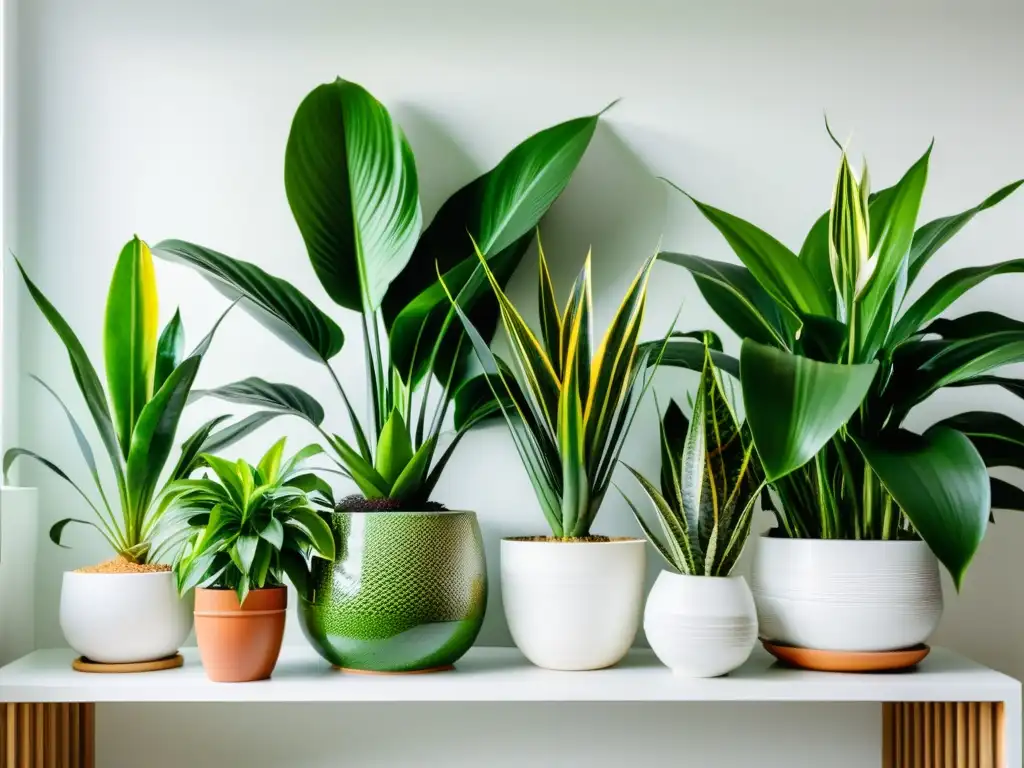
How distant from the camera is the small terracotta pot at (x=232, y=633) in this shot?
3.48 ft

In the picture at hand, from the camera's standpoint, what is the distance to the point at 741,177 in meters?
1.43

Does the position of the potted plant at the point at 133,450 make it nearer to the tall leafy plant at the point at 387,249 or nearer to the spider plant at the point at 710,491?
the tall leafy plant at the point at 387,249

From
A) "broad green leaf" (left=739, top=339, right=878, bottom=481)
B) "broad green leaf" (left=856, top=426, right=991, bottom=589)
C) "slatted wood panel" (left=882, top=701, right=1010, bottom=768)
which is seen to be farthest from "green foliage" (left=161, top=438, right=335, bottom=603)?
"slatted wood panel" (left=882, top=701, right=1010, bottom=768)

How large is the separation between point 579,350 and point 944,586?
2.17 ft

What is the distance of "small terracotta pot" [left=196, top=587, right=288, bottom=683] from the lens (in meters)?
1.06

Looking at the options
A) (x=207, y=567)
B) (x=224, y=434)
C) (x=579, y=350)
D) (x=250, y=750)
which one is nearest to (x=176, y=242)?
(x=224, y=434)

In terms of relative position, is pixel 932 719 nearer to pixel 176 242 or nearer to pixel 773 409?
pixel 773 409

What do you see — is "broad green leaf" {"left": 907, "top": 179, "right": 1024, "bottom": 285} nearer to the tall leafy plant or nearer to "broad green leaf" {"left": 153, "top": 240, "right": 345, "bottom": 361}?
the tall leafy plant

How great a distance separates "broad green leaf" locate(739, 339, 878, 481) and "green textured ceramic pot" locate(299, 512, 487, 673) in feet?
1.35

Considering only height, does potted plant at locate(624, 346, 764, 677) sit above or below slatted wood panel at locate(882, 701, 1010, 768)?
above

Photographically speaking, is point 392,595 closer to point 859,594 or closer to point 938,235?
point 859,594

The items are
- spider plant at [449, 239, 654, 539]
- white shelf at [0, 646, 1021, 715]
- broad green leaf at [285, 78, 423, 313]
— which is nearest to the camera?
white shelf at [0, 646, 1021, 715]

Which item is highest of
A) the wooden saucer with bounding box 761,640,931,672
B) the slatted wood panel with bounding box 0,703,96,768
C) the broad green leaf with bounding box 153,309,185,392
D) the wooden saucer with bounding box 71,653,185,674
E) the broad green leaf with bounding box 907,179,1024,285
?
the broad green leaf with bounding box 907,179,1024,285

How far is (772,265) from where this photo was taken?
3.59 ft
